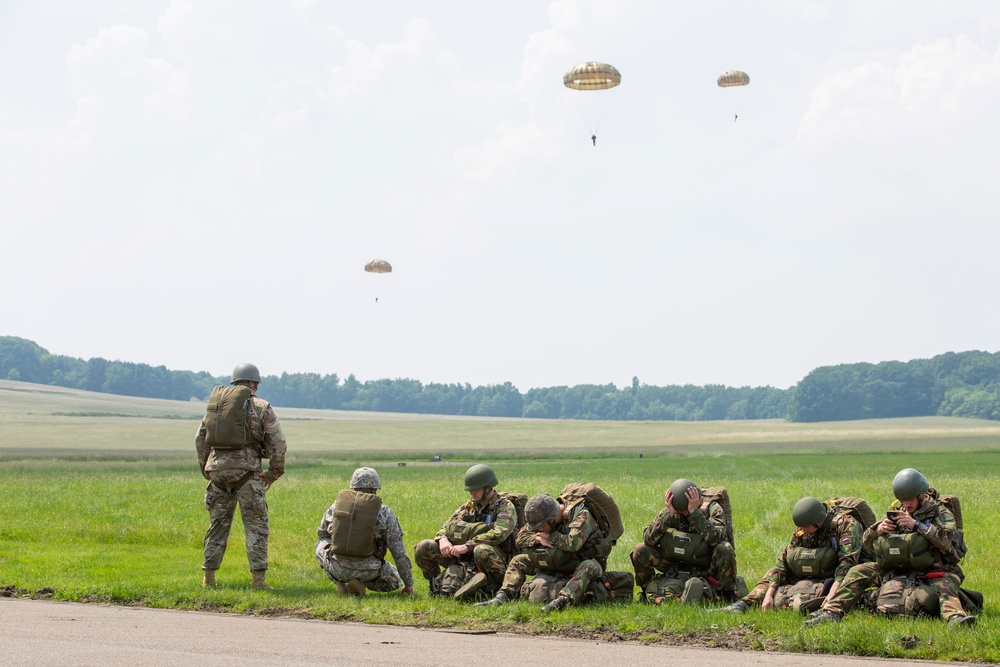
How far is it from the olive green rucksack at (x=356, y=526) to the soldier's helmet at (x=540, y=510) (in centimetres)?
204

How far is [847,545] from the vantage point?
12648 millimetres

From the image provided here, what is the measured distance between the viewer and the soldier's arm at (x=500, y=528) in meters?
13.9

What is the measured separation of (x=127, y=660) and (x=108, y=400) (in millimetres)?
197346

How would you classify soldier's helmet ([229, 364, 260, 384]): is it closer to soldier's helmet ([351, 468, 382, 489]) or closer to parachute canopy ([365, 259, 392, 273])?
soldier's helmet ([351, 468, 382, 489])

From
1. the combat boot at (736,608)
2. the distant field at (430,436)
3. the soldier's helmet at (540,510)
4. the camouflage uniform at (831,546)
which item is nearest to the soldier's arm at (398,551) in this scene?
the soldier's helmet at (540,510)

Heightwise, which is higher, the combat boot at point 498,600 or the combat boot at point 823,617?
the combat boot at point 823,617

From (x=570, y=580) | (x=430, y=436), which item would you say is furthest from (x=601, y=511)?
(x=430, y=436)

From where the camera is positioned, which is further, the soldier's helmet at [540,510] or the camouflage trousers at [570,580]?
the soldier's helmet at [540,510]

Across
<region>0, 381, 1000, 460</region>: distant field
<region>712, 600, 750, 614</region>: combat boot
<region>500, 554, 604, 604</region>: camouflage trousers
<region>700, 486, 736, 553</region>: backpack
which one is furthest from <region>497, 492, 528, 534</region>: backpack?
<region>0, 381, 1000, 460</region>: distant field

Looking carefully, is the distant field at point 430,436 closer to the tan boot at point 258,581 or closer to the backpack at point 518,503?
the tan boot at point 258,581

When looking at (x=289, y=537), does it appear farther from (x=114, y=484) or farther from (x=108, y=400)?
(x=108, y=400)

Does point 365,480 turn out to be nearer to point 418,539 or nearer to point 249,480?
point 249,480

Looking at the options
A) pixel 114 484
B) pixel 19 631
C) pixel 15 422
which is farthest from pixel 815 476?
pixel 15 422

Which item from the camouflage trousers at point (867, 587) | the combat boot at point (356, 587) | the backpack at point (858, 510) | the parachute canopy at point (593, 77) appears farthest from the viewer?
the parachute canopy at point (593, 77)
